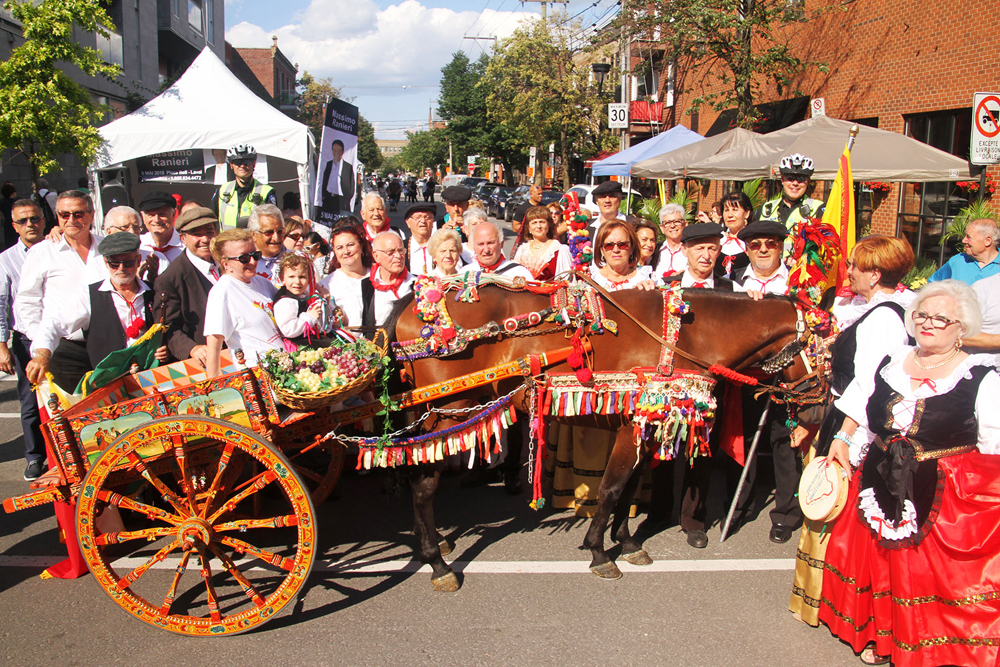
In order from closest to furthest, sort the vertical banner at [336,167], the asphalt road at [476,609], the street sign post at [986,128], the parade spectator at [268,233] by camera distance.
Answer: the asphalt road at [476,609]
the parade spectator at [268,233]
the street sign post at [986,128]
the vertical banner at [336,167]

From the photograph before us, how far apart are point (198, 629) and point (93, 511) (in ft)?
2.49

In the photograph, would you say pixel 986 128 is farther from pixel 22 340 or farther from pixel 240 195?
pixel 22 340

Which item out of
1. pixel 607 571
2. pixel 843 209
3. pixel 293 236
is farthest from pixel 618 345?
pixel 293 236

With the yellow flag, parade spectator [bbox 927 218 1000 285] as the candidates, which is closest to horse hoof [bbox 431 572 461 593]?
the yellow flag

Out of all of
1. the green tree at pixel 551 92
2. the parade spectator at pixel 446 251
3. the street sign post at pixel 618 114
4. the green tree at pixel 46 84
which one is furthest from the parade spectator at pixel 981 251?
the green tree at pixel 551 92

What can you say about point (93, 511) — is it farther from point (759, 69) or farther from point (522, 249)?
point (759, 69)

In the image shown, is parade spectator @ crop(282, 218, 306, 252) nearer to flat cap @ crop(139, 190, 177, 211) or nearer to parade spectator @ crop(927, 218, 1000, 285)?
flat cap @ crop(139, 190, 177, 211)

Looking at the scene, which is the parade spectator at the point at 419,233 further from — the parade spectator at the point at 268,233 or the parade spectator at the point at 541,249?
the parade spectator at the point at 268,233

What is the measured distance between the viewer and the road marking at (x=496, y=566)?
4258 mm

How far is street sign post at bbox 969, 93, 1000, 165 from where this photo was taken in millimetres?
7172

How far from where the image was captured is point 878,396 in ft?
10.8

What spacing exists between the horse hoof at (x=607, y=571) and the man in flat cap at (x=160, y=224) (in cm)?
399

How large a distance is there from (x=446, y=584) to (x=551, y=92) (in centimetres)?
3401

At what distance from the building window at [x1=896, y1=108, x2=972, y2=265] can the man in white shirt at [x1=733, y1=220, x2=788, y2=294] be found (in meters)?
8.88
